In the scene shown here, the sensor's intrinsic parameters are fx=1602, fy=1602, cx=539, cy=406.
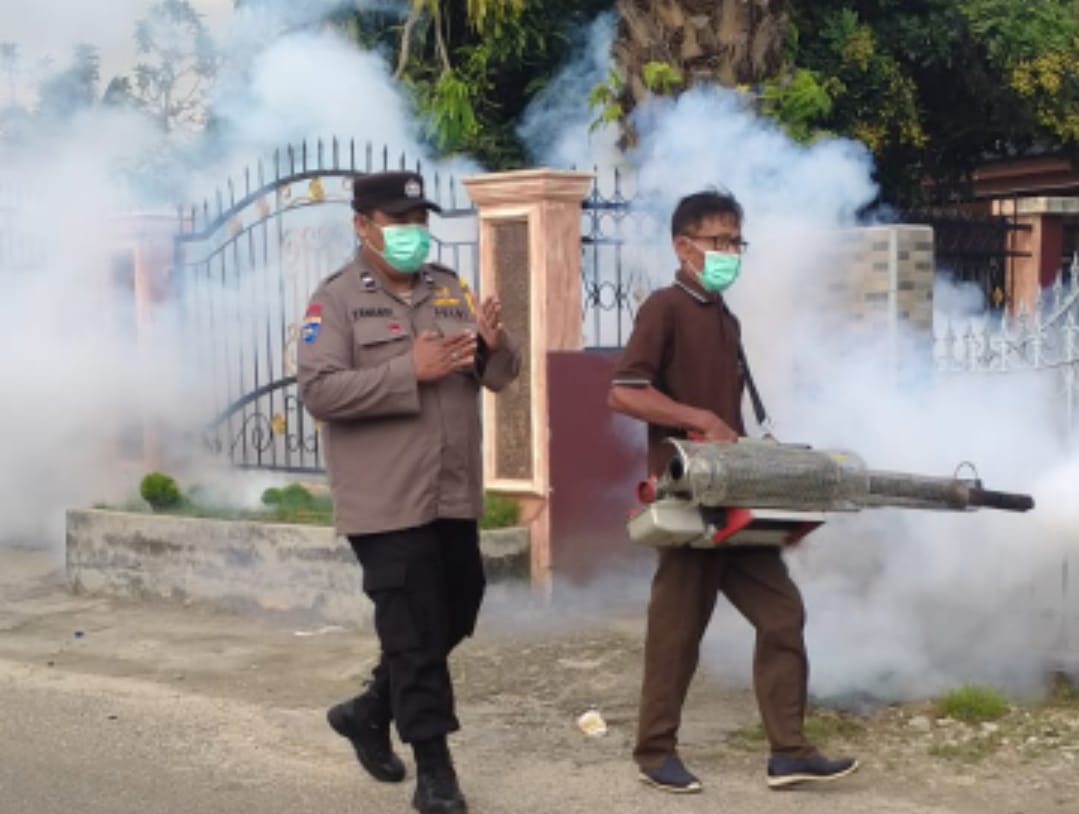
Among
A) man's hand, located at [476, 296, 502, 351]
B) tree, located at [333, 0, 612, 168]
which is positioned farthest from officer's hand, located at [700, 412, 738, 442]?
tree, located at [333, 0, 612, 168]

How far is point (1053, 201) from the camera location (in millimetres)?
9836

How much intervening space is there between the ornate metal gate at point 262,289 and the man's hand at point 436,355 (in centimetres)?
411

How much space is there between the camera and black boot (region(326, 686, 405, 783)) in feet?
16.4

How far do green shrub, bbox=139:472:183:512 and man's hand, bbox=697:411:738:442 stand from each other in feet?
17.2

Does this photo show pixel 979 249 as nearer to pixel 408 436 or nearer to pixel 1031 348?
pixel 1031 348

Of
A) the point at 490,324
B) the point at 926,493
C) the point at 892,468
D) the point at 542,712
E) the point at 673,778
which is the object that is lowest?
the point at 542,712

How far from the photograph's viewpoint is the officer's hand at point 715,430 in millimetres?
4766

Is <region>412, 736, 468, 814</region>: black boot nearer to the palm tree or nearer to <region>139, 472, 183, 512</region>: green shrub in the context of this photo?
<region>139, 472, 183, 512</region>: green shrub

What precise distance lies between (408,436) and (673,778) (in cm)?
136

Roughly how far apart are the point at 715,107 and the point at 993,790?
499 centimetres

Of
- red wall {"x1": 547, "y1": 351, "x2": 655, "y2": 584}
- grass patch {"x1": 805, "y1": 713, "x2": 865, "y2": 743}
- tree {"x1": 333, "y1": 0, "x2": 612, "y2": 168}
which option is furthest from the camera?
tree {"x1": 333, "y1": 0, "x2": 612, "y2": 168}

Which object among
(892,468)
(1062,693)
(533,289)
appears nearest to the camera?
(1062,693)

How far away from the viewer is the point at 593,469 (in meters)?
7.99

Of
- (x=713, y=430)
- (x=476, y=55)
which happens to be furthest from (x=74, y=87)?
(x=713, y=430)
